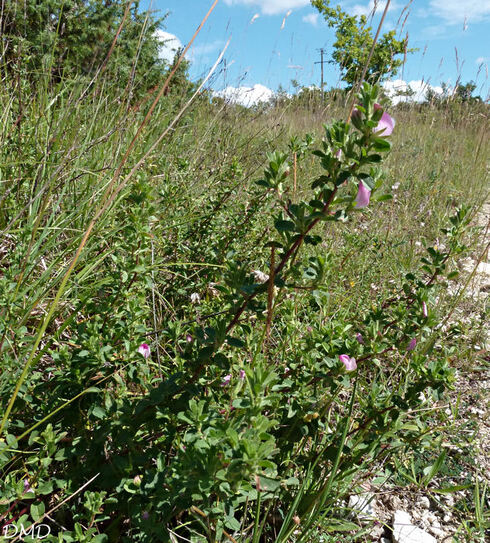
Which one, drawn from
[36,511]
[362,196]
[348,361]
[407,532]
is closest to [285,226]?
[362,196]

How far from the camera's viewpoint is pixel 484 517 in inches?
62.2

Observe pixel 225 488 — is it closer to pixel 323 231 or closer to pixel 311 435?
pixel 311 435

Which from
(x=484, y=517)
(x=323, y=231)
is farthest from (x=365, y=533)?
(x=323, y=231)

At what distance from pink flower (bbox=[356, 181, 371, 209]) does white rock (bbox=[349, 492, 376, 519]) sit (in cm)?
100

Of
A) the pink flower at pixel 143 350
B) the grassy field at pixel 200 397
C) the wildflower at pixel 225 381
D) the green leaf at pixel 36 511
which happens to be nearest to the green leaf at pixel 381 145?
the grassy field at pixel 200 397

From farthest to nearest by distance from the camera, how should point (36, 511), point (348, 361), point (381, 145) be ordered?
point (348, 361) → point (36, 511) → point (381, 145)

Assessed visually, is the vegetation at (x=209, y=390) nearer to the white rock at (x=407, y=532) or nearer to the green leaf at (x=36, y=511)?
the green leaf at (x=36, y=511)

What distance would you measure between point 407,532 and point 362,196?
1.18 m

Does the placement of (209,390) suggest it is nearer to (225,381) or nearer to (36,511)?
Result: (225,381)

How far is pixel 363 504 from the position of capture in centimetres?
152

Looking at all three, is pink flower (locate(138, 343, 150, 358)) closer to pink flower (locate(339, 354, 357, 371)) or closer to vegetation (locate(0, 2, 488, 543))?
vegetation (locate(0, 2, 488, 543))

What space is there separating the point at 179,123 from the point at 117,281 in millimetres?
2997

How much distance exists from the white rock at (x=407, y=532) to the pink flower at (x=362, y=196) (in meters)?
1.14

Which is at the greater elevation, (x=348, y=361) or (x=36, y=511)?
(x=348, y=361)
